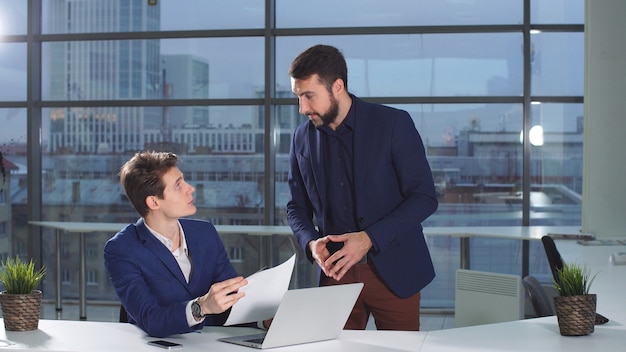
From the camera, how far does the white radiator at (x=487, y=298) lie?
4.32 m

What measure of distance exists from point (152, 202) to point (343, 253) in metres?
0.67

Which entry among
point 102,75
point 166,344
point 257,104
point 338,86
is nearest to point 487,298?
point 338,86

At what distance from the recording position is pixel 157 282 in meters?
2.90

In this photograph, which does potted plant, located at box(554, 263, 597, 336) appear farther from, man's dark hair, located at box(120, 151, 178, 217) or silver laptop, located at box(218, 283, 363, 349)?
man's dark hair, located at box(120, 151, 178, 217)

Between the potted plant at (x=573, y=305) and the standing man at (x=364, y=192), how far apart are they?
569 mm

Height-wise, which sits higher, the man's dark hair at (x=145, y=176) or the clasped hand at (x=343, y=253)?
the man's dark hair at (x=145, y=176)

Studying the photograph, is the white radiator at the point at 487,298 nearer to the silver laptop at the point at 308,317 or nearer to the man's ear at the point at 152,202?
the silver laptop at the point at 308,317

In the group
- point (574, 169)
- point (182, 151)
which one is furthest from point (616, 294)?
point (182, 151)

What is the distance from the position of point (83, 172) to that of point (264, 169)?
169 cm

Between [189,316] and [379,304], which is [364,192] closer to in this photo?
[379,304]

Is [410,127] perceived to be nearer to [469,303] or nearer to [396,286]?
[396,286]

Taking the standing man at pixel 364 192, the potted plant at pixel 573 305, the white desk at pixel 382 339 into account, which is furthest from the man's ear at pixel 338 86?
the potted plant at pixel 573 305

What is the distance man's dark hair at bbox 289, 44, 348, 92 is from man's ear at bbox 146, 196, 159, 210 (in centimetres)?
63

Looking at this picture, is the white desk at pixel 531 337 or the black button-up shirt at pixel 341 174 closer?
the white desk at pixel 531 337
